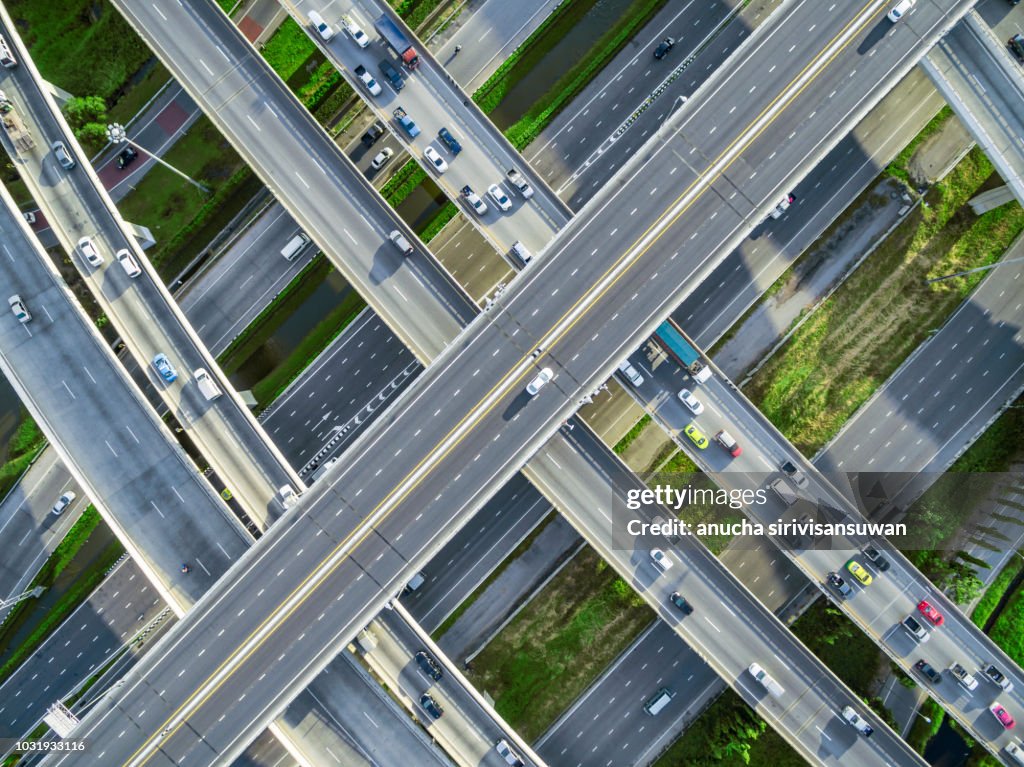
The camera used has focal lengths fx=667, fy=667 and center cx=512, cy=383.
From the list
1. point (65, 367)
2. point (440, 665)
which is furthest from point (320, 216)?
point (440, 665)

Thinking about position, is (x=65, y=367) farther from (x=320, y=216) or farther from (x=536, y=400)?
(x=536, y=400)

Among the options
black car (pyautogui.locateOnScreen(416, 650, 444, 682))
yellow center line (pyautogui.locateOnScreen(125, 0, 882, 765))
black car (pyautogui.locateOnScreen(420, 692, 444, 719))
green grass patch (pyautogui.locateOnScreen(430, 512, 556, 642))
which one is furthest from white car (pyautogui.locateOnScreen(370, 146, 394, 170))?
black car (pyautogui.locateOnScreen(420, 692, 444, 719))

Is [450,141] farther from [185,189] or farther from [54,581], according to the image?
[54,581]

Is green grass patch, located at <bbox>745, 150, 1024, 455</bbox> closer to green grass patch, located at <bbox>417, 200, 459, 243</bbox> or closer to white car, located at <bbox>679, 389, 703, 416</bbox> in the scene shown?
white car, located at <bbox>679, 389, 703, 416</bbox>

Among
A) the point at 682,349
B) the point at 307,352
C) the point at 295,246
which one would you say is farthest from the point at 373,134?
the point at 682,349

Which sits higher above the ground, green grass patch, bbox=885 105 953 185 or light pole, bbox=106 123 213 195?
light pole, bbox=106 123 213 195
